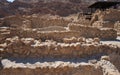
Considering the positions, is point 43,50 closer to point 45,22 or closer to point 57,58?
point 57,58

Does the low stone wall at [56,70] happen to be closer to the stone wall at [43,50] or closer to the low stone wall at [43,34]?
the stone wall at [43,50]

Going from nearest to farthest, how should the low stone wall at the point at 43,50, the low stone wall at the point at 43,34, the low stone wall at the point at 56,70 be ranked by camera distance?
the low stone wall at the point at 56,70 < the low stone wall at the point at 43,50 < the low stone wall at the point at 43,34

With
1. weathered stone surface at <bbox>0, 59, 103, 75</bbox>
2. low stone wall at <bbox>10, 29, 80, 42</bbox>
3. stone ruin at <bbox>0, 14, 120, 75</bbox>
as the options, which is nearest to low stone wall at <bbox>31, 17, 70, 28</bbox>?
low stone wall at <bbox>10, 29, 80, 42</bbox>

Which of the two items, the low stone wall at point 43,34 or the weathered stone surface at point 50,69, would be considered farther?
the low stone wall at point 43,34

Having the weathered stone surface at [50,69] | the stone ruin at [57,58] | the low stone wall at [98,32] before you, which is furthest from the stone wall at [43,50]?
the low stone wall at [98,32]

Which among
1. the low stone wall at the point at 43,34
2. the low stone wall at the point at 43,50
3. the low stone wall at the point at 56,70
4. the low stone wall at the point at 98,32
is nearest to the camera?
the low stone wall at the point at 56,70

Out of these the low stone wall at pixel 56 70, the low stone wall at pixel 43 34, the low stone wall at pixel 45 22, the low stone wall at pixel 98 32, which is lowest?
the low stone wall at pixel 45 22

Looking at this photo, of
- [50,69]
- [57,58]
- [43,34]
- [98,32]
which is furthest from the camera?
[98,32]

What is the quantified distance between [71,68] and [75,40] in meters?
2.73

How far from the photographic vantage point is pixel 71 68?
6852 mm

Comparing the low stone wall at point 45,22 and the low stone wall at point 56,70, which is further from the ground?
the low stone wall at point 56,70

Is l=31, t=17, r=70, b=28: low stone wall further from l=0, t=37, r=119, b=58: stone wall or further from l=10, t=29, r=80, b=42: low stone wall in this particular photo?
l=0, t=37, r=119, b=58: stone wall

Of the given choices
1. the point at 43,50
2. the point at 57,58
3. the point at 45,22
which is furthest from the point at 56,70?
the point at 45,22

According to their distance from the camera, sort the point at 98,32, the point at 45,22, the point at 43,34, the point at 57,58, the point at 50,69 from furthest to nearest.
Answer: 1. the point at 45,22
2. the point at 98,32
3. the point at 43,34
4. the point at 57,58
5. the point at 50,69
